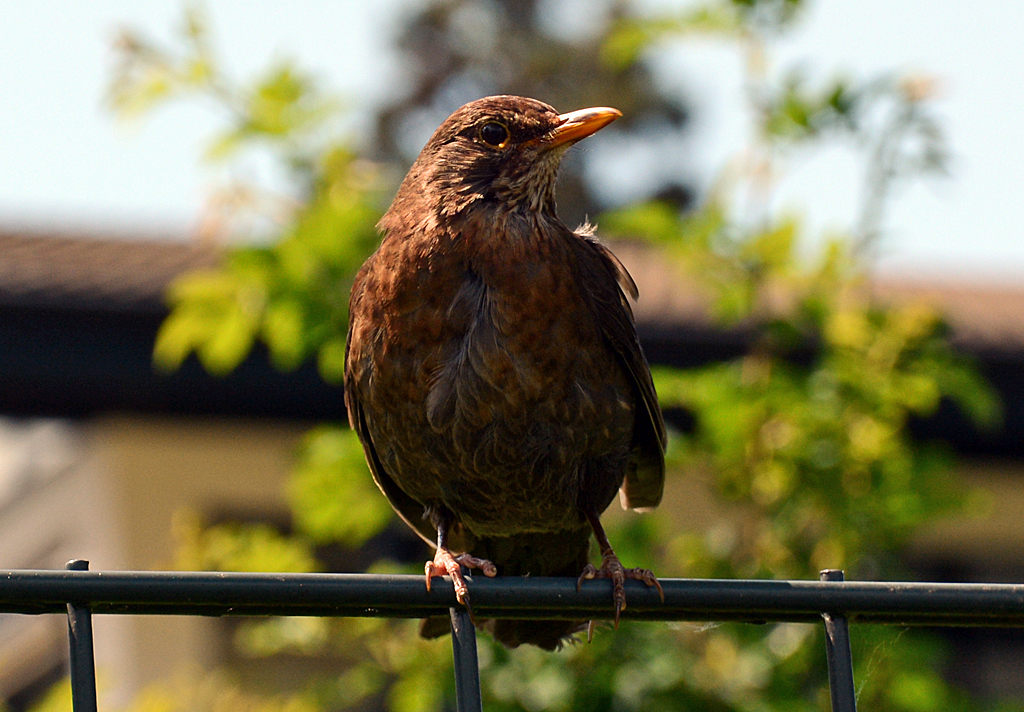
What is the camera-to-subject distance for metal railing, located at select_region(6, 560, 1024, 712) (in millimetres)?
1573

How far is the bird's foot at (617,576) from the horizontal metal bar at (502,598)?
12 mm

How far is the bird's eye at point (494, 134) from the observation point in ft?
9.95

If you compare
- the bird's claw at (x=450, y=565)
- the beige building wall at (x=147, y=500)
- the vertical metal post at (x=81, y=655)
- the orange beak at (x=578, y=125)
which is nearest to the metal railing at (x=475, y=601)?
the vertical metal post at (x=81, y=655)

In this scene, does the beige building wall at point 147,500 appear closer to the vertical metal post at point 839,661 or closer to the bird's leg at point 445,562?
the bird's leg at point 445,562

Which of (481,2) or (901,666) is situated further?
(481,2)

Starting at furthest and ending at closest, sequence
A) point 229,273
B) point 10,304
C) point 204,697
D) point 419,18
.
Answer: point 419,18, point 10,304, point 204,697, point 229,273

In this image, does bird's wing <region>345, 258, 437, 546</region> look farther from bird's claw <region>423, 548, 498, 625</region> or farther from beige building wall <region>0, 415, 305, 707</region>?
beige building wall <region>0, 415, 305, 707</region>

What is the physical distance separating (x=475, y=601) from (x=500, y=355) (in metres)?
0.97

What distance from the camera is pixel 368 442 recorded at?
3.07m

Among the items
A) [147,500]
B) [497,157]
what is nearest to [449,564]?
[497,157]

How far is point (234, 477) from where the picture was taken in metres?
6.82

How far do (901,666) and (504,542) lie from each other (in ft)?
3.53

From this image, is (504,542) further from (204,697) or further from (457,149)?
(204,697)

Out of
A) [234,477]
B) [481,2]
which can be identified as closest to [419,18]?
[481,2]
